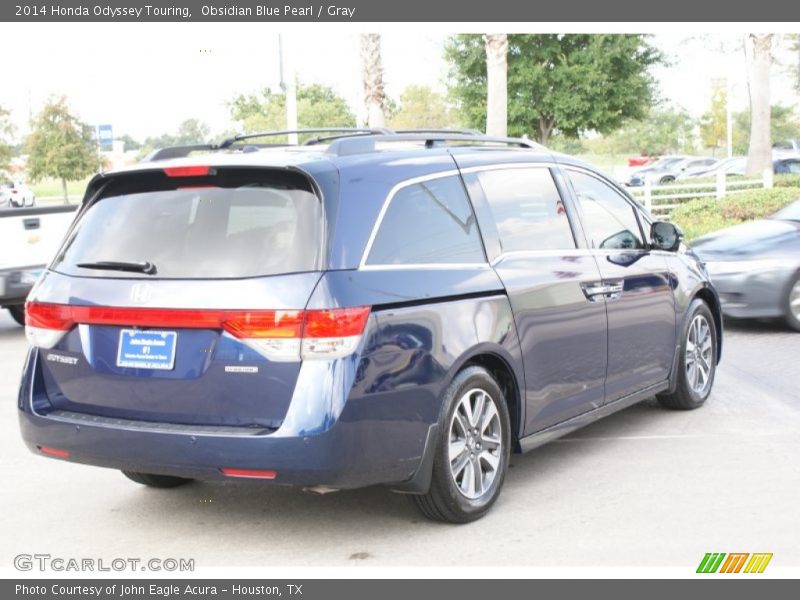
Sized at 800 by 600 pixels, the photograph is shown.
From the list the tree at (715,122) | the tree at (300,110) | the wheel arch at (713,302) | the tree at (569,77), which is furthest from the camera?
the tree at (715,122)

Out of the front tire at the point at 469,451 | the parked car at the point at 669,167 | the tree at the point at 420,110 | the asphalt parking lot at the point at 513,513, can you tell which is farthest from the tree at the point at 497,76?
the tree at the point at 420,110

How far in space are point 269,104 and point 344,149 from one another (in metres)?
67.1

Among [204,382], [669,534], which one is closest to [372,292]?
[204,382]

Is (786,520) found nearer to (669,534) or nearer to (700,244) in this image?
(669,534)

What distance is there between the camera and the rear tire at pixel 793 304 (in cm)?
1118

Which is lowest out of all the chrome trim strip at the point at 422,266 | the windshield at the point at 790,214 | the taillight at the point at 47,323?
the windshield at the point at 790,214

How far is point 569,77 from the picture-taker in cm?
3772

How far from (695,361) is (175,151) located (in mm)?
3931

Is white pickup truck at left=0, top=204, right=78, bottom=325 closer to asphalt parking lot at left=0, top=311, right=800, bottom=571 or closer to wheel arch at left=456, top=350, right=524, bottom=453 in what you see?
asphalt parking lot at left=0, top=311, right=800, bottom=571

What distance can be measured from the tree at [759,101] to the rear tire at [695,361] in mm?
21154

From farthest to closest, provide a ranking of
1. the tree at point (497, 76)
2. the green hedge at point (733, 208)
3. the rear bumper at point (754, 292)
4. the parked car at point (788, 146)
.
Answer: the parked car at point (788, 146)
the green hedge at point (733, 208)
the tree at point (497, 76)
the rear bumper at point (754, 292)

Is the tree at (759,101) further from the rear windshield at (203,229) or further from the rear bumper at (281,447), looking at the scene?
the rear bumper at (281,447)

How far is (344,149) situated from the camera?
5.32 metres

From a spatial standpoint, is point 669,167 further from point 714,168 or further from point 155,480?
point 155,480
